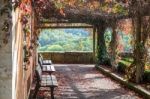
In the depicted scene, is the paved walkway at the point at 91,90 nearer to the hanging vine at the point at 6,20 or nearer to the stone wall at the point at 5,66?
the stone wall at the point at 5,66

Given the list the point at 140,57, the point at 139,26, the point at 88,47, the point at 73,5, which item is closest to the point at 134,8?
the point at 139,26

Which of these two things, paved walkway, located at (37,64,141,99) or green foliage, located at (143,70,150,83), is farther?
green foliage, located at (143,70,150,83)

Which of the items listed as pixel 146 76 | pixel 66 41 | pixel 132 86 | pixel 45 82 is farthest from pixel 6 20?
pixel 66 41

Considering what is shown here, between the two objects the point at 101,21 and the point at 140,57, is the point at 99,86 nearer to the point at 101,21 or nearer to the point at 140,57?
the point at 140,57

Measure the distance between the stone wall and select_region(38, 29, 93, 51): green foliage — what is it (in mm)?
28491

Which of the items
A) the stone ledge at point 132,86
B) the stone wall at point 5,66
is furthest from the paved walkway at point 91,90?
the stone wall at point 5,66

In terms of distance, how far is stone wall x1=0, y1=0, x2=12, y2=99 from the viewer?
561 cm

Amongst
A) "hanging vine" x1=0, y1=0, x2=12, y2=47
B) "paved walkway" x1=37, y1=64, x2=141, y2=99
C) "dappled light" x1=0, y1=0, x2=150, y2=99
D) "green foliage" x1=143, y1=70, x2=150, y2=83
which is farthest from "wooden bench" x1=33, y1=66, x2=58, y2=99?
"hanging vine" x1=0, y1=0, x2=12, y2=47

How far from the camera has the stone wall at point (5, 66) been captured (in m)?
5.61

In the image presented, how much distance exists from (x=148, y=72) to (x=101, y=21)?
33.6 feet

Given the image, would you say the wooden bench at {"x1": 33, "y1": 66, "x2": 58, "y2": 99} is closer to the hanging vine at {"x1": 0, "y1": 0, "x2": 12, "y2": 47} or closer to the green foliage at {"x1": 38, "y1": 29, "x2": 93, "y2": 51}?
the hanging vine at {"x1": 0, "y1": 0, "x2": 12, "y2": 47}

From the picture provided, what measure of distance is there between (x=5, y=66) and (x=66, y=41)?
34.2 metres

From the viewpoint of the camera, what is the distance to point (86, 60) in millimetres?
28859

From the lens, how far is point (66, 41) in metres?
39.8
